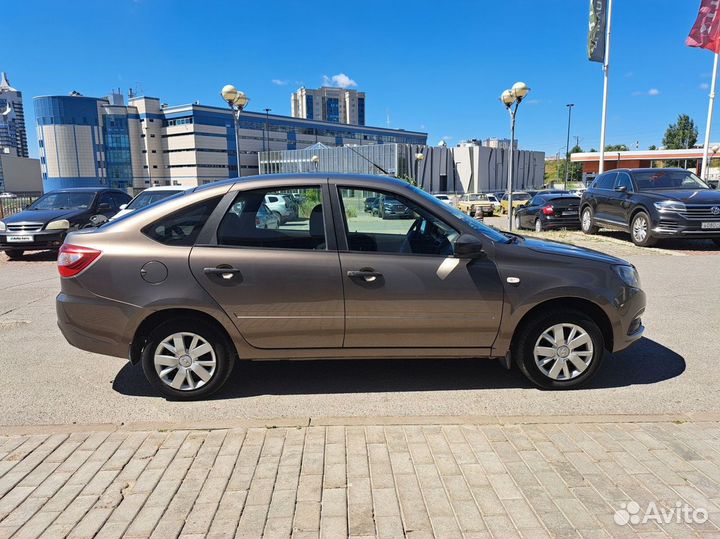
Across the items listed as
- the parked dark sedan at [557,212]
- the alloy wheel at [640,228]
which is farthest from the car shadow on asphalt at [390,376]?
the parked dark sedan at [557,212]

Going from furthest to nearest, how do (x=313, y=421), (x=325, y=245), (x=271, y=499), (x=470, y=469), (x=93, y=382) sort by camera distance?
(x=93, y=382)
(x=325, y=245)
(x=313, y=421)
(x=470, y=469)
(x=271, y=499)

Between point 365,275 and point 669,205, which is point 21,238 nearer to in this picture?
point 365,275

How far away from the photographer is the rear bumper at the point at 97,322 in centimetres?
385

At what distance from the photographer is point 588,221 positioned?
49.8 ft

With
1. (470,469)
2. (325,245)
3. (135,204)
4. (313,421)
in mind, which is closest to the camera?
(470,469)

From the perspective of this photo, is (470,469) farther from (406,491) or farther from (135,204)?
(135,204)

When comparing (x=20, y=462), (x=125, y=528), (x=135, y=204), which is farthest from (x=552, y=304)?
(x=135, y=204)

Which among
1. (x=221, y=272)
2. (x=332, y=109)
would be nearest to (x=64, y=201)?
(x=221, y=272)

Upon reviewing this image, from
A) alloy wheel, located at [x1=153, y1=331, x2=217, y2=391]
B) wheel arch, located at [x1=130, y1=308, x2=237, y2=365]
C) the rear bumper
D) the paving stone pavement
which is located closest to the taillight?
the rear bumper

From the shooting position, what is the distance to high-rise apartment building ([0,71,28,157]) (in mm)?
130175

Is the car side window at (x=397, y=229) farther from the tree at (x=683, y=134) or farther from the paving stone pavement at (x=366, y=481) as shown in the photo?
the tree at (x=683, y=134)

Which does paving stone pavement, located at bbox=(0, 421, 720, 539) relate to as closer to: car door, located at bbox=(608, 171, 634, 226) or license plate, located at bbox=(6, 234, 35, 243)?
license plate, located at bbox=(6, 234, 35, 243)

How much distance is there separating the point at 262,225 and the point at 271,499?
6.76 feet

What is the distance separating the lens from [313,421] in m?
3.57
